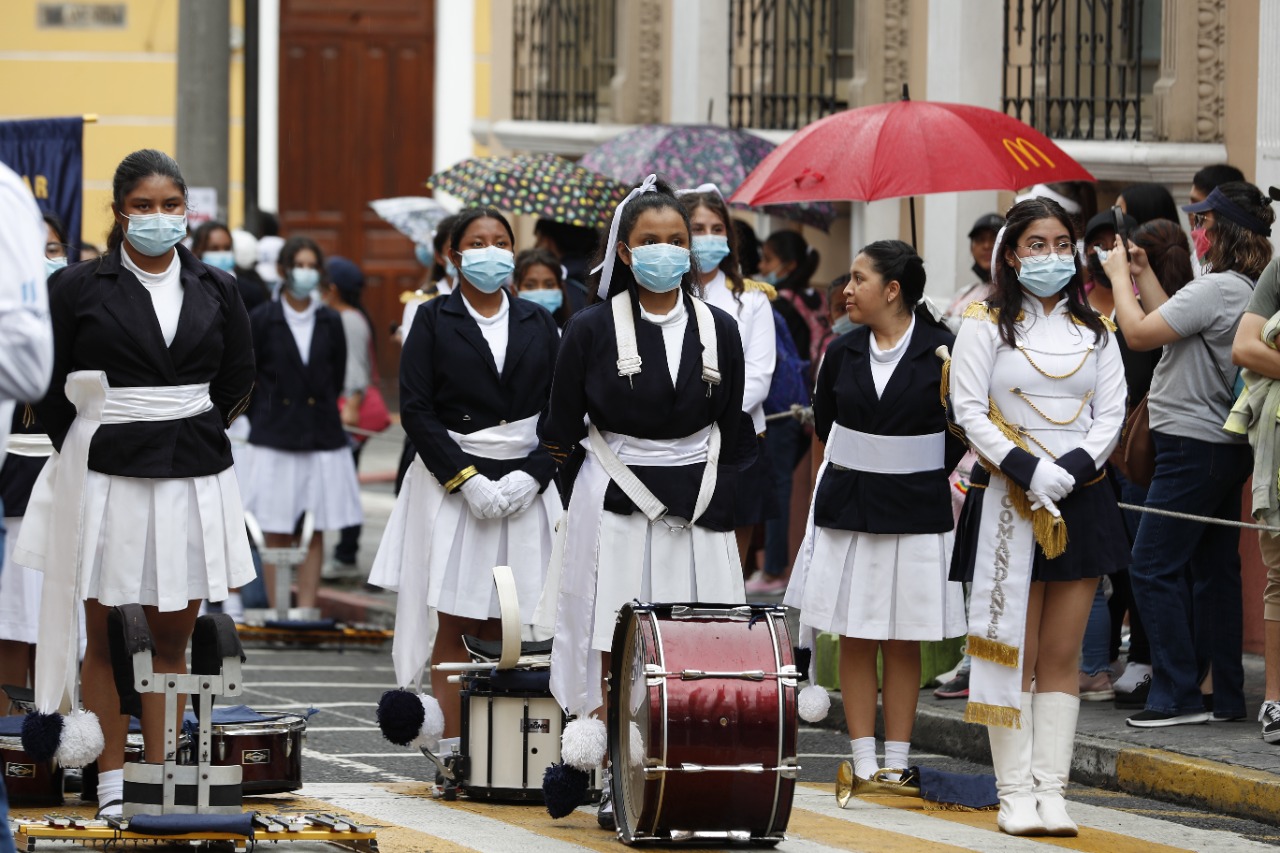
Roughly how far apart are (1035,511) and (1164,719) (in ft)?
7.02

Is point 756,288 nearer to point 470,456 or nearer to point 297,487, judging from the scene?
point 470,456

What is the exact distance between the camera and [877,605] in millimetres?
9047

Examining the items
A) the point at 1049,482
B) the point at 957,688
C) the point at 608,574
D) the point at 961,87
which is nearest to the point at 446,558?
the point at 608,574

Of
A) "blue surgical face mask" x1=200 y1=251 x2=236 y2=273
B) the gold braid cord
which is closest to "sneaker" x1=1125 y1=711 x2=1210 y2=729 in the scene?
the gold braid cord

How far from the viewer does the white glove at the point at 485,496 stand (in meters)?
9.25

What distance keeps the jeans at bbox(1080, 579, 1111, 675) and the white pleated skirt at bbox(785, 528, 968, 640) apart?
6.99 feet

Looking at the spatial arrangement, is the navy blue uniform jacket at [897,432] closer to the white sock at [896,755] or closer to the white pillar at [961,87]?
the white sock at [896,755]

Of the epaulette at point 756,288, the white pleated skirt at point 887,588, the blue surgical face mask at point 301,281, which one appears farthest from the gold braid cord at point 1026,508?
the blue surgical face mask at point 301,281

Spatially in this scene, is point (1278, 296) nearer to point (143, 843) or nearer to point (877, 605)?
point (877, 605)

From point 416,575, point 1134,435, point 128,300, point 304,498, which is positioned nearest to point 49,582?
point 128,300

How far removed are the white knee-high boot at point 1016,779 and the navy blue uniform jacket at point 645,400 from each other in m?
1.21

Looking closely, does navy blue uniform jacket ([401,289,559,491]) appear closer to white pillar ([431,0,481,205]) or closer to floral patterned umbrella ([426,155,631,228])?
floral patterned umbrella ([426,155,631,228])

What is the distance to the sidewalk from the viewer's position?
9055mm

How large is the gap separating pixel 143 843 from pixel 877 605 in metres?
2.82
